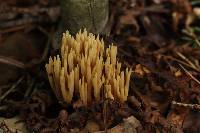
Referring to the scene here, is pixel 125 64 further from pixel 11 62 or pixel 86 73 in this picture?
pixel 11 62

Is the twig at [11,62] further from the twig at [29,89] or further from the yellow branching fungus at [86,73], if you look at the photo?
the yellow branching fungus at [86,73]

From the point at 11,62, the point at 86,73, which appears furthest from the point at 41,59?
the point at 86,73

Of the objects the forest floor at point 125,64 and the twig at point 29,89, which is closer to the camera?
the forest floor at point 125,64

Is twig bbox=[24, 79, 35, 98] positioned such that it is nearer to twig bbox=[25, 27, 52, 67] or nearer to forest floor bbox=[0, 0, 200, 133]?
forest floor bbox=[0, 0, 200, 133]

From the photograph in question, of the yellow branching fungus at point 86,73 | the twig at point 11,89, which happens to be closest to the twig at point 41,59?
the twig at point 11,89

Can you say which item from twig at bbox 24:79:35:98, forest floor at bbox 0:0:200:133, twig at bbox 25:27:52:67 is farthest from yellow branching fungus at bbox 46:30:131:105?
twig at bbox 25:27:52:67

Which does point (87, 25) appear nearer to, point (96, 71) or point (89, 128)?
point (96, 71)

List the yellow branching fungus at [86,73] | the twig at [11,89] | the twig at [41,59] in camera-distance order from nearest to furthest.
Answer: the yellow branching fungus at [86,73], the twig at [11,89], the twig at [41,59]
